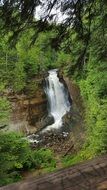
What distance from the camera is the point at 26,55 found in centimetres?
3641

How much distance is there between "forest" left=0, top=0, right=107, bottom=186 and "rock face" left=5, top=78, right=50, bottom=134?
87cm

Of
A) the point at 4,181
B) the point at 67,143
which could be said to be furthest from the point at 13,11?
the point at 67,143

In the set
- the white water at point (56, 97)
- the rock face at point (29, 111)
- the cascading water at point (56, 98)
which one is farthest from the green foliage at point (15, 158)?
the white water at point (56, 97)

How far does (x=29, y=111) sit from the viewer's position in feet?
98.2

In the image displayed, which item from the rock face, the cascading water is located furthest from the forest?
the cascading water

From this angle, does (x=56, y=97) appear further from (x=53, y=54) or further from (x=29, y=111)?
(x=53, y=54)

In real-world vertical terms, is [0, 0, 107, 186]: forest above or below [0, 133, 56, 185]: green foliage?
above

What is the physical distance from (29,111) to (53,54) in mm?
13575

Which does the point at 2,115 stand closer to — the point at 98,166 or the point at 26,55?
the point at 98,166

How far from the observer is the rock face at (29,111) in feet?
95.5

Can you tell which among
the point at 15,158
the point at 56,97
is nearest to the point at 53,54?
the point at 15,158

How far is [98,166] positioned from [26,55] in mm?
35164

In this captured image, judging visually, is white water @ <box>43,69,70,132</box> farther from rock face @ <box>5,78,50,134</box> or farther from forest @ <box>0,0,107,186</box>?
forest @ <box>0,0,107,186</box>

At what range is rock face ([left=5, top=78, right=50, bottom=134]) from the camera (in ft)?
95.5
